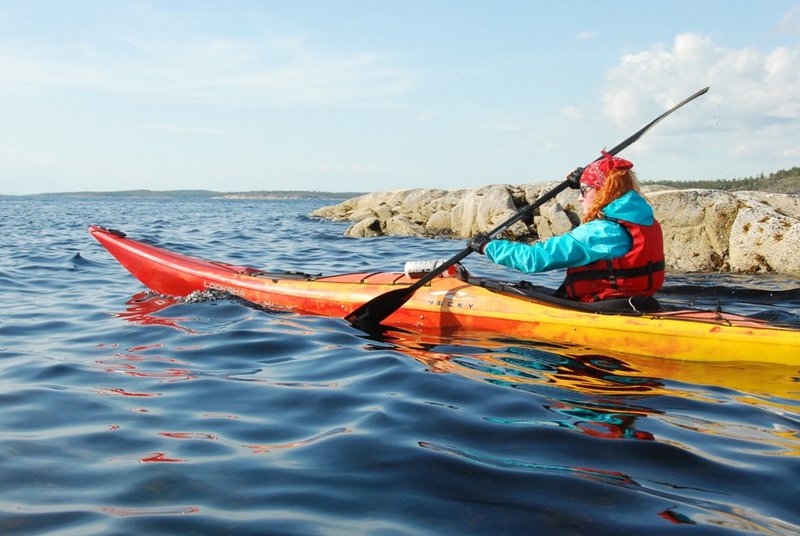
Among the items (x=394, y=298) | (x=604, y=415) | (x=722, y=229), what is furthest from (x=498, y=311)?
(x=722, y=229)

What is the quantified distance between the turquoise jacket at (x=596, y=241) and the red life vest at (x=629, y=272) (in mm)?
63

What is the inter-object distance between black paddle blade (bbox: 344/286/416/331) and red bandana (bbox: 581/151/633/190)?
5.74 ft

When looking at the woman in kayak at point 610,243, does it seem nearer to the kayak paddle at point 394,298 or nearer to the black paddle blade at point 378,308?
the kayak paddle at point 394,298

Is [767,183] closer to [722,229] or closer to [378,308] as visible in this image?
[722,229]

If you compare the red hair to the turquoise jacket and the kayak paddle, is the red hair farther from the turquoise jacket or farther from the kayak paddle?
the kayak paddle

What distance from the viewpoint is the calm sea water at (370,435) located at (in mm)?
2602

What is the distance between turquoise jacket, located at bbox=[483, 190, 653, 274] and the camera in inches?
200

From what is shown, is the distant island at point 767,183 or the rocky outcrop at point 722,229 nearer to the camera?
the rocky outcrop at point 722,229

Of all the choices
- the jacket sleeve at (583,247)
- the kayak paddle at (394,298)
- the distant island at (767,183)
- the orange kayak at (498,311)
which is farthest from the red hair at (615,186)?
the distant island at (767,183)

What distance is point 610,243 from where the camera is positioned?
16.8 ft

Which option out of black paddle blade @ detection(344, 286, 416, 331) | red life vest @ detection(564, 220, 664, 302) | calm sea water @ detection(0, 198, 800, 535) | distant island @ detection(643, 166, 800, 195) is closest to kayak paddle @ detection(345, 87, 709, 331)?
black paddle blade @ detection(344, 286, 416, 331)

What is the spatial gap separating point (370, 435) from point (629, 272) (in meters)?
2.74

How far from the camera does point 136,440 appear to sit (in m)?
3.38

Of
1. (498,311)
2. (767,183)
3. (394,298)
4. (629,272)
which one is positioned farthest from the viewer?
(767,183)
